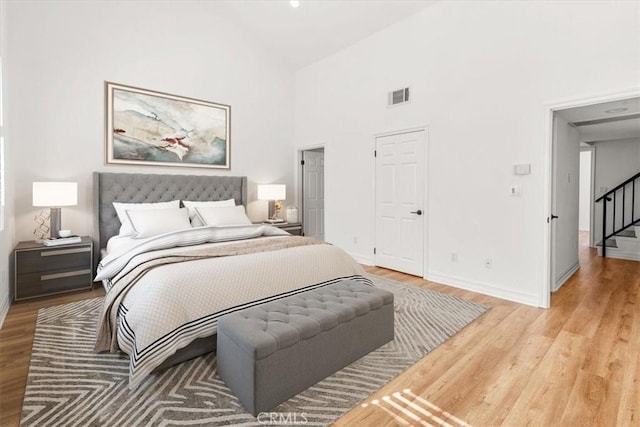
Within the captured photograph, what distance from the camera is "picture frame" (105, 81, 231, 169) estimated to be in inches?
169

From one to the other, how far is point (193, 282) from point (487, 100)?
3.51 m

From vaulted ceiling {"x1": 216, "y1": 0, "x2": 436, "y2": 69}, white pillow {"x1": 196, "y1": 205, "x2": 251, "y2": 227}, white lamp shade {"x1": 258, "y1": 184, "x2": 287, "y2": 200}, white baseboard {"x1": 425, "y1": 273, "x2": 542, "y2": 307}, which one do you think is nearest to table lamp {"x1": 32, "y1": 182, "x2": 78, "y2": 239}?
white pillow {"x1": 196, "y1": 205, "x2": 251, "y2": 227}

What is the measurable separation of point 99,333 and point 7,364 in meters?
0.57

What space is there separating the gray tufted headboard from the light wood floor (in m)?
1.14

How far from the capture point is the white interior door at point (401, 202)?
4359 mm

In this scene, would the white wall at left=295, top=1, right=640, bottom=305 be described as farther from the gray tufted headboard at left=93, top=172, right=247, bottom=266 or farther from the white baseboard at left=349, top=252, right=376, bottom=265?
the gray tufted headboard at left=93, top=172, right=247, bottom=266

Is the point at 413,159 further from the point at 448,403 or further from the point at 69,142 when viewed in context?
the point at 69,142

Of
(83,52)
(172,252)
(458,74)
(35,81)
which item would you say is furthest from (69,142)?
(458,74)

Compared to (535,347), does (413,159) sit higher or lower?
higher

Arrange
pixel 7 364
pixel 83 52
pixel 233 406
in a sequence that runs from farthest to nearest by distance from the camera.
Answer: pixel 83 52
pixel 7 364
pixel 233 406

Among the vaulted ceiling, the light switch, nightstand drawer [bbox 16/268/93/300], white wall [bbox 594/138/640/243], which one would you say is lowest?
nightstand drawer [bbox 16/268/93/300]

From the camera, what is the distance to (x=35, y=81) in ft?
12.4

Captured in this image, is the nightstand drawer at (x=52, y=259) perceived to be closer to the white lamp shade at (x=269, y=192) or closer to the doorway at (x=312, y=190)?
the white lamp shade at (x=269, y=192)

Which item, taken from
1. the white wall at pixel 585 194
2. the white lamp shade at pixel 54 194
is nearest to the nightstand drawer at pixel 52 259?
the white lamp shade at pixel 54 194
